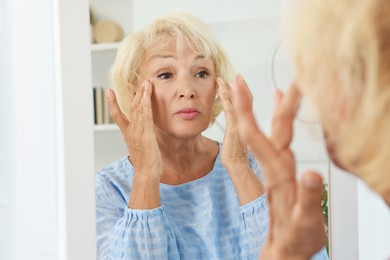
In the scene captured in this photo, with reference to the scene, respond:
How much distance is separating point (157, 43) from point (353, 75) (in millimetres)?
815

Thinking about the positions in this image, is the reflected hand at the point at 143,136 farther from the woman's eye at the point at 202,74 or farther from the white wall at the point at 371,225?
the white wall at the point at 371,225

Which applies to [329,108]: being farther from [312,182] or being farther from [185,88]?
[185,88]

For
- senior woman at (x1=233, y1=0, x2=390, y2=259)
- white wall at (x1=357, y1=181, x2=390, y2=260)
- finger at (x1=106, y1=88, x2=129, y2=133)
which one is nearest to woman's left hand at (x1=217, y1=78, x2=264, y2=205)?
finger at (x1=106, y1=88, x2=129, y2=133)

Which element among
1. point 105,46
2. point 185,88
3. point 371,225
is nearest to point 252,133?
point 185,88

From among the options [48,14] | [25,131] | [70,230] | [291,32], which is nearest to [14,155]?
[25,131]

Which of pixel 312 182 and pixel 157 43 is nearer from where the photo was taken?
pixel 312 182

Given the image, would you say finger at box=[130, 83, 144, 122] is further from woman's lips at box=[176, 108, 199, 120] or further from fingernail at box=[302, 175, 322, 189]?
fingernail at box=[302, 175, 322, 189]

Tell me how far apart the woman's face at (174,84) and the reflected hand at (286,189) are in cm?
70

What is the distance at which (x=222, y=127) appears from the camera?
4.48 feet

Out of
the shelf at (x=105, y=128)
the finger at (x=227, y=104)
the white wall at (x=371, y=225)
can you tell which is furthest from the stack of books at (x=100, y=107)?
the white wall at (x=371, y=225)

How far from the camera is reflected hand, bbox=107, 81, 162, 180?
4.34ft

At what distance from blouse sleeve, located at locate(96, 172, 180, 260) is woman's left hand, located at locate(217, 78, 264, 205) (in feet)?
0.53

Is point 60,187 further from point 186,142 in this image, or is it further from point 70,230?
point 186,142

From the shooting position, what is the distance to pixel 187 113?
1.34m
